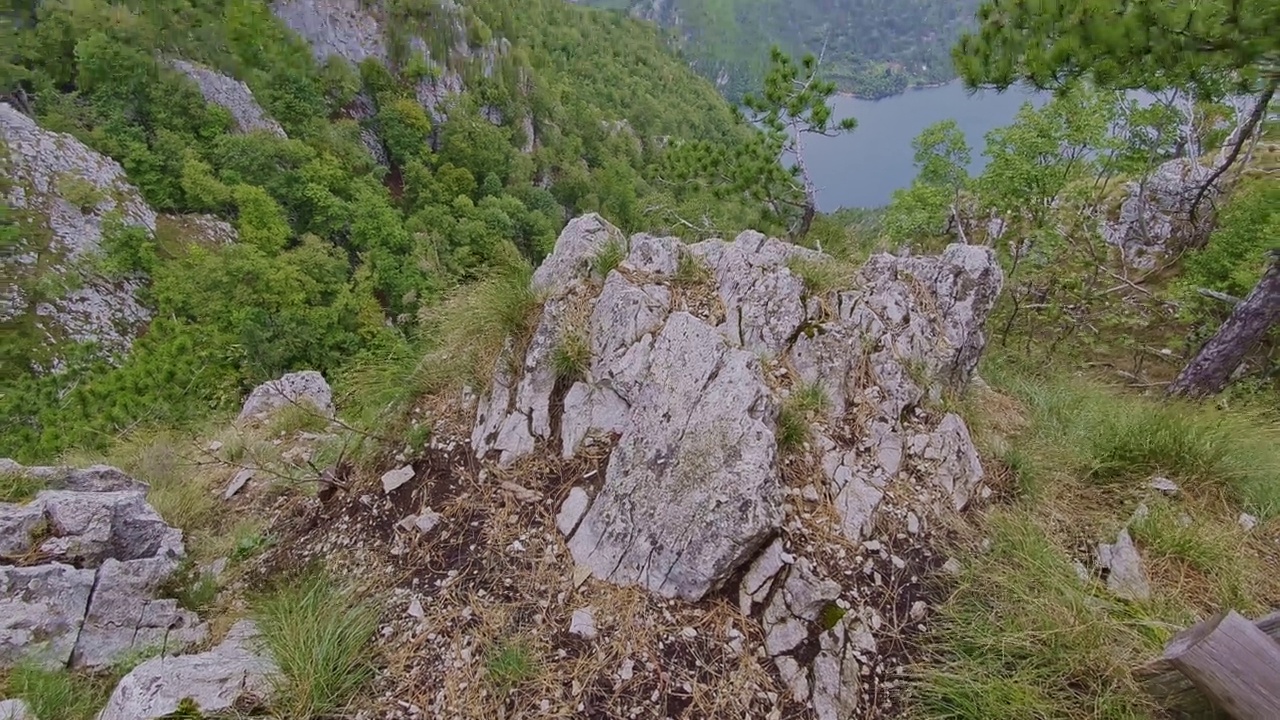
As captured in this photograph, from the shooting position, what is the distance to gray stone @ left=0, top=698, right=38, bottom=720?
2230mm

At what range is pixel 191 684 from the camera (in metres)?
2.29

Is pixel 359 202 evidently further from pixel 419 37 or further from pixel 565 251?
pixel 565 251

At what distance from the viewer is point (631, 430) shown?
312 centimetres

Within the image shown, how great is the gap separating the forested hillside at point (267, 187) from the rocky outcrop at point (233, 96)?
0.54 metres

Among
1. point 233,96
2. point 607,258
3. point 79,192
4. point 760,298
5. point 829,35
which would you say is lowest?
point 79,192

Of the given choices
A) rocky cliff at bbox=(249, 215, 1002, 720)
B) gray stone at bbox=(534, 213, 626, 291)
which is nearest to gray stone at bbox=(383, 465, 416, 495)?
rocky cliff at bbox=(249, 215, 1002, 720)

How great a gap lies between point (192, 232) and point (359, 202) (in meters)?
11.2

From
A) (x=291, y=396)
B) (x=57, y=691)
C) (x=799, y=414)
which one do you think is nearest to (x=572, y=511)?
(x=799, y=414)

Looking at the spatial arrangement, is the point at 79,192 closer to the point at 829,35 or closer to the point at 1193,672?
the point at 829,35

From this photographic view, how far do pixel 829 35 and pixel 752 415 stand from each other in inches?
432

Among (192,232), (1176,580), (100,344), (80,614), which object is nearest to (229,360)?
(100,344)

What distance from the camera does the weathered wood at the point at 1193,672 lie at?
1.78m

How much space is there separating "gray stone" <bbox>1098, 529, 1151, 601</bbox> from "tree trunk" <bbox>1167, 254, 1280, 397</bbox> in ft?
11.7

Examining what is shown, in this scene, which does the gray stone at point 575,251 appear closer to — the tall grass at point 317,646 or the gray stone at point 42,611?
the tall grass at point 317,646
